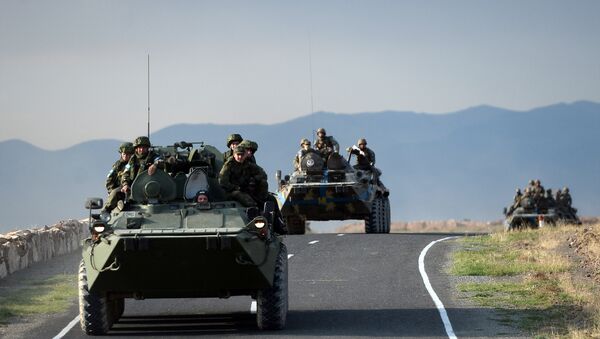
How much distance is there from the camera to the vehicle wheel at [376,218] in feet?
145

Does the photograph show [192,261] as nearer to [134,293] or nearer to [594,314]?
[134,293]

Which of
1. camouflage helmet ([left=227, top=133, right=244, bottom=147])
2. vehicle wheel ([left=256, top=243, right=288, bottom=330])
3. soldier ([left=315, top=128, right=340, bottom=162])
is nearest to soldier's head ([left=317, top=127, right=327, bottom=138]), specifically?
soldier ([left=315, top=128, right=340, bottom=162])

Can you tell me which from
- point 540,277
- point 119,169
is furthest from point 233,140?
point 540,277

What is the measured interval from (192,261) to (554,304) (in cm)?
669

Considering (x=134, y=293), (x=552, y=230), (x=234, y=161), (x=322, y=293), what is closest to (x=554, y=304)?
(x=322, y=293)

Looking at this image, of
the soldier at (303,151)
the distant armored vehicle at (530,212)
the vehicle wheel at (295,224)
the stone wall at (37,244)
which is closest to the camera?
the stone wall at (37,244)

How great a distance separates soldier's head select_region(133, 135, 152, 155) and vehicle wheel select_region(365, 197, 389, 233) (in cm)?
2276

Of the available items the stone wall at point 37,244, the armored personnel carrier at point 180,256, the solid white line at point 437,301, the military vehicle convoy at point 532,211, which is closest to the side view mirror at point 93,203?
the armored personnel carrier at point 180,256

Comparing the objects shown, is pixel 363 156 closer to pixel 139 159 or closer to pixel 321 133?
pixel 321 133

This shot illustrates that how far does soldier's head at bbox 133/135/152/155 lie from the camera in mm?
21469

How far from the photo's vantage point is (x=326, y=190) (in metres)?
43.0

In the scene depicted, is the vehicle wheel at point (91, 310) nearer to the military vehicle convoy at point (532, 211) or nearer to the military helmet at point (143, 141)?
the military helmet at point (143, 141)

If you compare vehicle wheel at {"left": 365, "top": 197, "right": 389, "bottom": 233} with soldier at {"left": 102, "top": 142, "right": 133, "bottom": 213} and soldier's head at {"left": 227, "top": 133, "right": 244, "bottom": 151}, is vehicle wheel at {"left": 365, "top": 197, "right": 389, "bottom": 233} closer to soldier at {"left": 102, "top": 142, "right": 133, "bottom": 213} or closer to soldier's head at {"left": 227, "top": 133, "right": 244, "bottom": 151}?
soldier's head at {"left": 227, "top": 133, "right": 244, "bottom": 151}

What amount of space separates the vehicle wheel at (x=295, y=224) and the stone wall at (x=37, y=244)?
7441 millimetres
